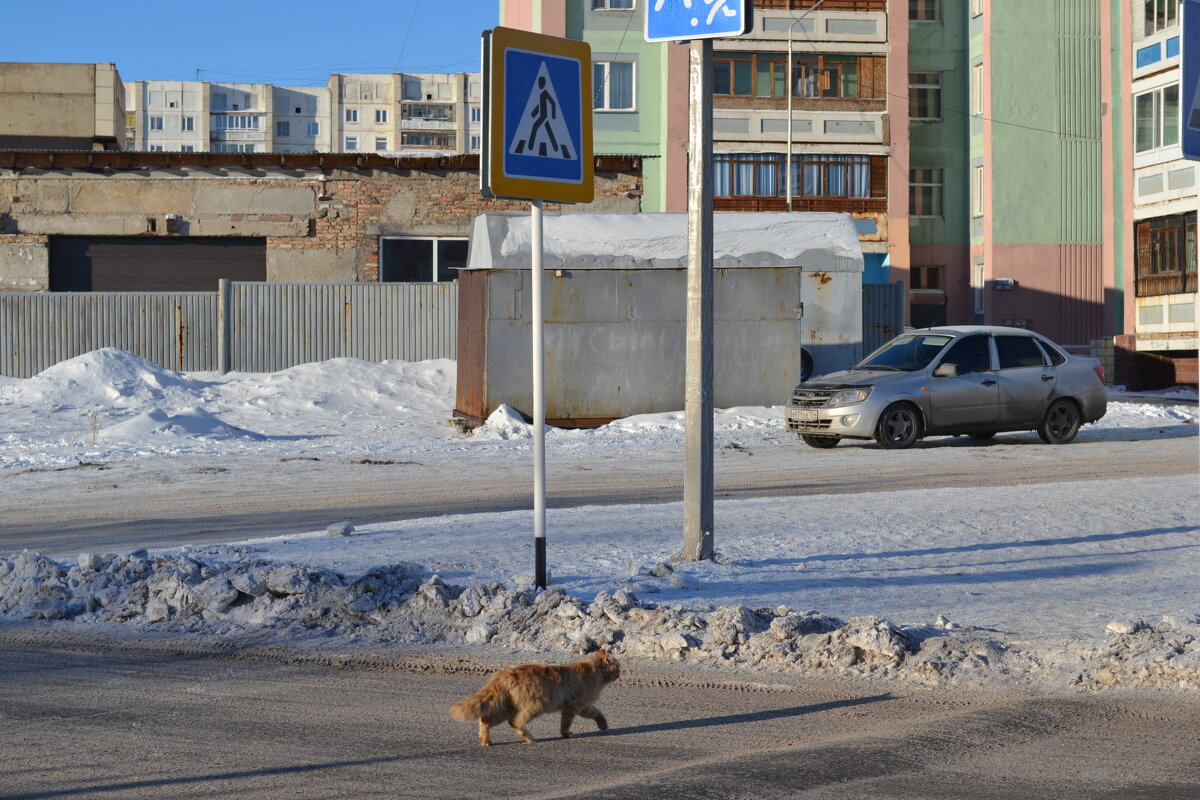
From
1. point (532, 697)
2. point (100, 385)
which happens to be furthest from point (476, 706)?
point (100, 385)

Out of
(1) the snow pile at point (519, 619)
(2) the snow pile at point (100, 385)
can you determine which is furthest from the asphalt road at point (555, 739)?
(2) the snow pile at point (100, 385)

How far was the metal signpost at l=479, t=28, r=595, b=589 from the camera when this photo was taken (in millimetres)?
7020

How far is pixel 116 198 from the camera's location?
33.9 metres

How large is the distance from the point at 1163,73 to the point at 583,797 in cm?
3292

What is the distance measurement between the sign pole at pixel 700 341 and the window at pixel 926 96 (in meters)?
44.7

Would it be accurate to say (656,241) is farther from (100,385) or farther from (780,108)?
(780,108)

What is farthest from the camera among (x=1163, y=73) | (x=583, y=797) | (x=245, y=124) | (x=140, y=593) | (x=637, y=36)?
(x=245, y=124)

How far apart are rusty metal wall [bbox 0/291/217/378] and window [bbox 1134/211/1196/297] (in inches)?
875

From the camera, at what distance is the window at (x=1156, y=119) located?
3281cm

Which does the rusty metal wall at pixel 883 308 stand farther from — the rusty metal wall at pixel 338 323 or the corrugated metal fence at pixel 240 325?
the rusty metal wall at pixel 338 323

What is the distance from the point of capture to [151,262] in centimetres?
3428

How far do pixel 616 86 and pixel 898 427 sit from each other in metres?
30.0

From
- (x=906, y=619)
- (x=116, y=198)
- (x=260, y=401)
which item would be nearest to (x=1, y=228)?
(x=116, y=198)

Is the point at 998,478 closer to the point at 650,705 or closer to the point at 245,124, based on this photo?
the point at 650,705
